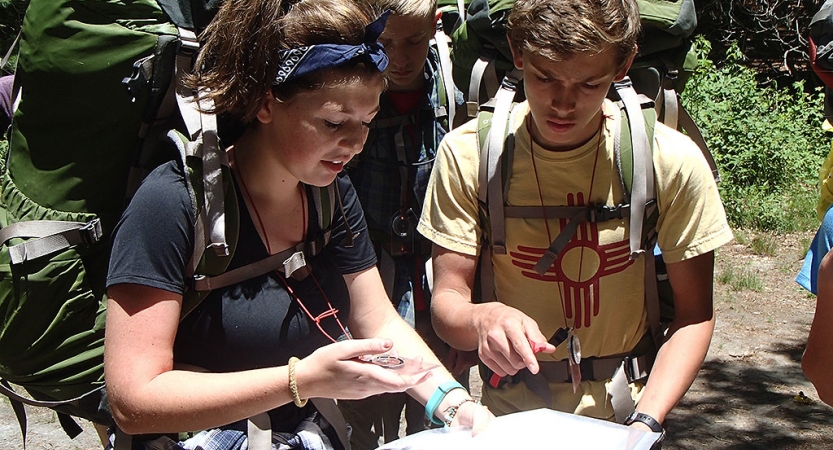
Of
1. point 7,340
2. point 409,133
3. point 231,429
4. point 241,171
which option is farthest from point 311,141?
point 409,133

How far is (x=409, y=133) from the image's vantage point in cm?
297

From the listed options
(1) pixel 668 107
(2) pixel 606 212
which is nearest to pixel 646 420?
(2) pixel 606 212

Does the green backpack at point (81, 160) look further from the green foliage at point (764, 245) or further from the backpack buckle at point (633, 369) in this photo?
the green foliage at point (764, 245)

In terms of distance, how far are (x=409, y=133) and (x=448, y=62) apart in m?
0.31

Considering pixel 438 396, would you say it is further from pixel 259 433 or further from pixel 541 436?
pixel 259 433

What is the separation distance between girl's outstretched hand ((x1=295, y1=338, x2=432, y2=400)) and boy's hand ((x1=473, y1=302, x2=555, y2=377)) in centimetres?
32

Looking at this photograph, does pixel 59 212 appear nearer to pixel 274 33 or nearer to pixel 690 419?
pixel 274 33

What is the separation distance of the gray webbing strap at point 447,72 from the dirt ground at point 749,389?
208cm

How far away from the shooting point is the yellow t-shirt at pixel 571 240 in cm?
217

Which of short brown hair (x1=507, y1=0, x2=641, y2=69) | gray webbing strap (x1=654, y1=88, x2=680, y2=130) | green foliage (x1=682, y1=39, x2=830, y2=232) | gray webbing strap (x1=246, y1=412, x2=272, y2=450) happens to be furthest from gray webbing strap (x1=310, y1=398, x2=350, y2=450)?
green foliage (x1=682, y1=39, x2=830, y2=232)

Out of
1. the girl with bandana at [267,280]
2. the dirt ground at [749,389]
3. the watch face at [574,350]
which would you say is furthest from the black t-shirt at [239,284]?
the dirt ground at [749,389]

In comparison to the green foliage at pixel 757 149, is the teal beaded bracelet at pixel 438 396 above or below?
above

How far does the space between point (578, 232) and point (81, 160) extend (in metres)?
1.21

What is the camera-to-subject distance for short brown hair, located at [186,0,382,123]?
5.62 ft
